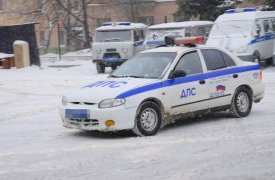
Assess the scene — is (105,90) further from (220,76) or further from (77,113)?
(220,76)

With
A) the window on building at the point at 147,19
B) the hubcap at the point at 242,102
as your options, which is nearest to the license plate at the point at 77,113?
the hubcap at the point at 242,102

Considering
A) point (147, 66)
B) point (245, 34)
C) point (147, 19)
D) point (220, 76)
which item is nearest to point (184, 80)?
point (147, 66)

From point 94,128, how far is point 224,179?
3.27 m

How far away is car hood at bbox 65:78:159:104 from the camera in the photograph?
981cm

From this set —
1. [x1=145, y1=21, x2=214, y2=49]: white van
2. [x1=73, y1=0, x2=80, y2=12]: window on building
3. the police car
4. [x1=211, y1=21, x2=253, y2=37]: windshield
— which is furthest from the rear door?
[x1=73, y1=0, x2=80, y2=12]: window on building

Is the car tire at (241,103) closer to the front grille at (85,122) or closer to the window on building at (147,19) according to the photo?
the front grille at (85,122)

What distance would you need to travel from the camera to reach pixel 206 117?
39.7 ft

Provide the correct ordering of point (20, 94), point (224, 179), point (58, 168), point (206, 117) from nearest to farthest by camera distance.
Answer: point (224, 179)
point (58, 168)
point (206, 117)
point (20, 94)

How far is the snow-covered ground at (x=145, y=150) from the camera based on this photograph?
297 inches

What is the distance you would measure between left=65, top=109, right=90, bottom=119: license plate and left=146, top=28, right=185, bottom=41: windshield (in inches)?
616

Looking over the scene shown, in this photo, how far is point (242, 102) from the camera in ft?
38.7

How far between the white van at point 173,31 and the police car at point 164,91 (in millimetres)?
13447

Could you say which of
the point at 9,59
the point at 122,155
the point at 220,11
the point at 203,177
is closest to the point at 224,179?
the point at 203,177

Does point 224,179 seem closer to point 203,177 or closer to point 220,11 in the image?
point 203,177
